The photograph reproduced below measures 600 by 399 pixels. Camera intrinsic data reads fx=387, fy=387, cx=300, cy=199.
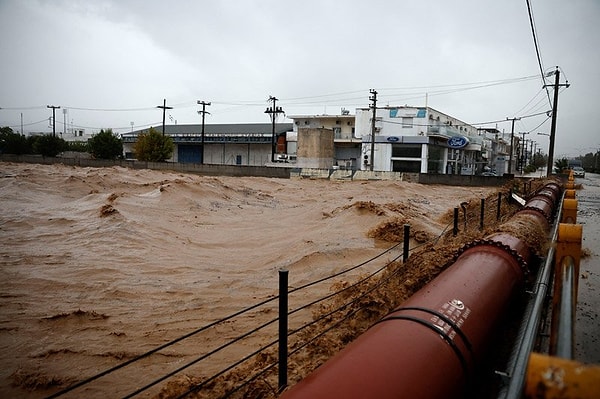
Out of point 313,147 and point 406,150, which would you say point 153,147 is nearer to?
point 313,147

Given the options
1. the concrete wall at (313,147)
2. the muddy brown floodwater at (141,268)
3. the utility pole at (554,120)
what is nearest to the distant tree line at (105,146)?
the concrete wall at (313,147)

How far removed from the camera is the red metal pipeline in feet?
7.57

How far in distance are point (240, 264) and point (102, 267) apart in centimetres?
331

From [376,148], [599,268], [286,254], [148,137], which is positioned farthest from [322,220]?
[148,137]

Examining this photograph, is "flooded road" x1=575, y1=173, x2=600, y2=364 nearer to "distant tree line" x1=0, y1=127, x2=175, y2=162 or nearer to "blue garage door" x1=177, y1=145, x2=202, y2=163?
"distant tree line" x1=0, y1=127, x2=175, y2=162

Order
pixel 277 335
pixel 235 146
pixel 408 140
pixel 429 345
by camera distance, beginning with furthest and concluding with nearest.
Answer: pixel 235 146 → pixel 408 140 → pixel 277 335 → pixel 429 345

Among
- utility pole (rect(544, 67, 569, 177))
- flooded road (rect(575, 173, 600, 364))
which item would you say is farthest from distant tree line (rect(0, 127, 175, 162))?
flooded road (rect(575, 173, 600, 364))

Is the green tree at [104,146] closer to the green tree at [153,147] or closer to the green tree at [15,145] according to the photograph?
the green tree at [153,147]

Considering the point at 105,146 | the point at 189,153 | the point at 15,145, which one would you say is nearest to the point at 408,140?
the point at 189,153

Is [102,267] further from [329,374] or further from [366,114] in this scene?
[366,114]

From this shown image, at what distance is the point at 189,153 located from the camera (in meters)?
64.0

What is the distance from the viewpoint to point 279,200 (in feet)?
76.8

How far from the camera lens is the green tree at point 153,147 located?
5184 centimetres

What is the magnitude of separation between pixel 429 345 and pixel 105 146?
Answer: 6276 centimetres
